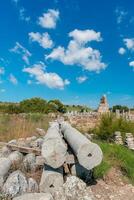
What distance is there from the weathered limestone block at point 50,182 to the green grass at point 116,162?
55.8 inches

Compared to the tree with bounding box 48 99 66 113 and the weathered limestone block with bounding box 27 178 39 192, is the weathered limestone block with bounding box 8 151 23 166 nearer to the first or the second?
the weathered limestone block with bounding box 27 178 39 192

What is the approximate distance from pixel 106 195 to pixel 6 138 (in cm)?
653

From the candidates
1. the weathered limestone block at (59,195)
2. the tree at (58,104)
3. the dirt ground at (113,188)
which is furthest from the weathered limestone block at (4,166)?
the tree at (58,104)

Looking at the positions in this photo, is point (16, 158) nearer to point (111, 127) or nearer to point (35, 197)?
point (35, 197)

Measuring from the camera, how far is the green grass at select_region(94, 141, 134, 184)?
22.3 ft

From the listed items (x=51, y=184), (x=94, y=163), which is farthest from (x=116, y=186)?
(x=51, y=184)

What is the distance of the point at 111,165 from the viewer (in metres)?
7.42

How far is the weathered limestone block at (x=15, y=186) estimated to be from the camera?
4923 mm

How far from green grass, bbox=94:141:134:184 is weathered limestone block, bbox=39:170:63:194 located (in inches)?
55.8

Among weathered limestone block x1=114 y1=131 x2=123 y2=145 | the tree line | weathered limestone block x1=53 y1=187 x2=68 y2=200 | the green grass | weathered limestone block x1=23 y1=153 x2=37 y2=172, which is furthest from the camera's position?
the tree line

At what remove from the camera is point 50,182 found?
5391 millimetres

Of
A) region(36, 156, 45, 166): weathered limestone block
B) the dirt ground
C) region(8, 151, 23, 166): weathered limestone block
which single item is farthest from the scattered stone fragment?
region(8, 151, 23, 166): weathered limestone block

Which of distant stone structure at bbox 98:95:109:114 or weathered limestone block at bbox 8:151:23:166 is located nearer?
weathered limestone block at bbox 8:151:23:166

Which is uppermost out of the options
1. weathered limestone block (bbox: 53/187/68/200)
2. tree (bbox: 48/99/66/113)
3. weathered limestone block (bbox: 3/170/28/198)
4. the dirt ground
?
tree (bbox: 48/99/66/113)
